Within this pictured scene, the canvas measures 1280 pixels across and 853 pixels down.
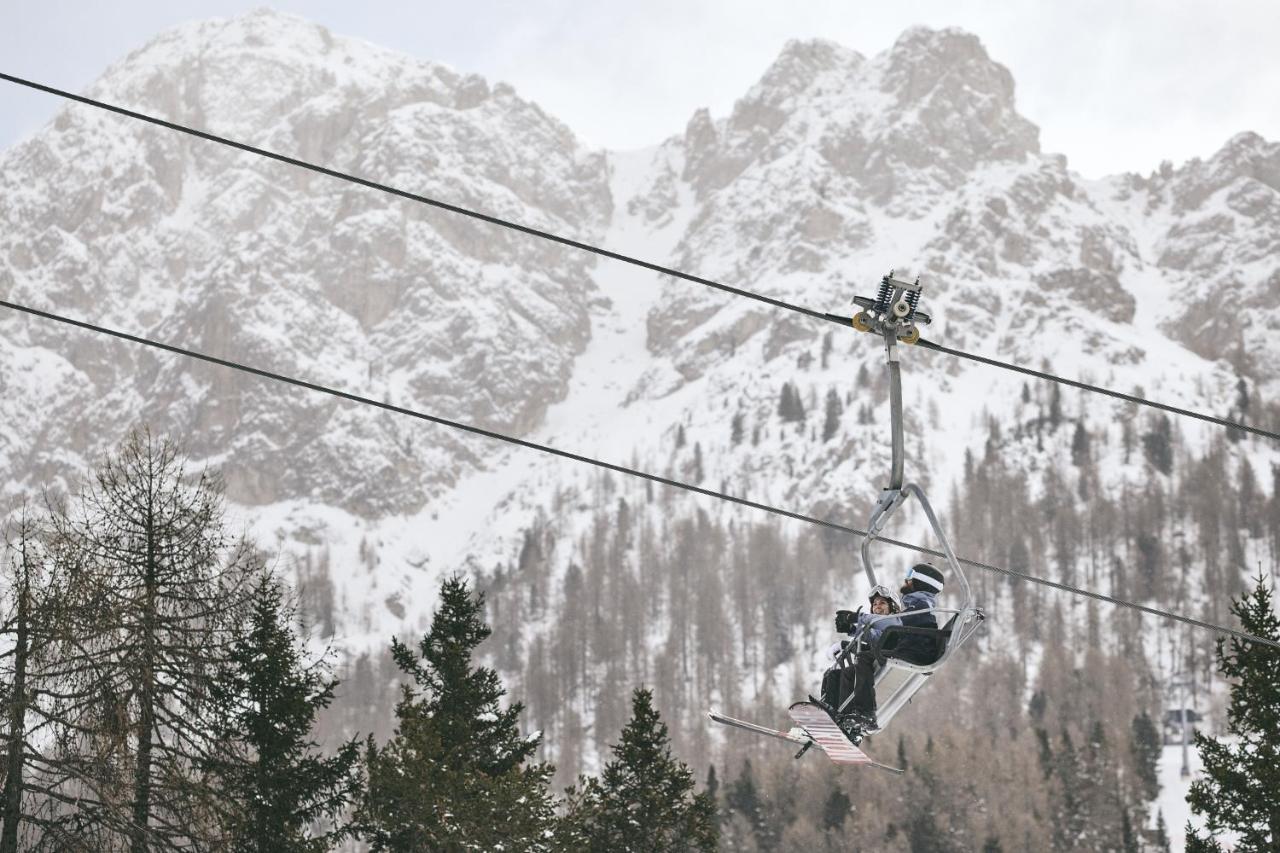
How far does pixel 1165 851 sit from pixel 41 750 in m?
86.5

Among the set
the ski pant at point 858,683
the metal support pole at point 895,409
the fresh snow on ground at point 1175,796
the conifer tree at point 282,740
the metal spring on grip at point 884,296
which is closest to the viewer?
the metal support pole at point 895,409

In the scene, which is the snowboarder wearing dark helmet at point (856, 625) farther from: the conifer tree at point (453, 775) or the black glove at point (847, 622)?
the conifer tree at point (453, 775)

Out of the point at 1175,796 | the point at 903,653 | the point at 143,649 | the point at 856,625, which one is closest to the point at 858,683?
the point at 856,625

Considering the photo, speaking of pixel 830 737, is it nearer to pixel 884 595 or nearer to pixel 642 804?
pixel 884 595

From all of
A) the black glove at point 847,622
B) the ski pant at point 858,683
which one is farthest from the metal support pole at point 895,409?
the ski pant at point 858,683

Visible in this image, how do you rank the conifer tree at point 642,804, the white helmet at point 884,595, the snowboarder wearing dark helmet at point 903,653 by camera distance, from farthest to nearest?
the conifer tree at point 642,804 → the white helmet at point 884,595 → the snowboarder wearing dark helmet at point 903,653

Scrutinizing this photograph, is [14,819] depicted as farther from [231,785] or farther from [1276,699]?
[1276,699]

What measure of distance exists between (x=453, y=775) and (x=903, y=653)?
404 inches

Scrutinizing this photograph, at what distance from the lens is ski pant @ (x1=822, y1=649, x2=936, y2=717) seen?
15930 millimetres

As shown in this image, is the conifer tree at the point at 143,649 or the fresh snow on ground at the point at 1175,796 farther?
the fresh snow on ground at the point at 1175,796

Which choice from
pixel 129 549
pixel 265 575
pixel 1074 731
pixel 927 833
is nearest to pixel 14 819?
pixel 129 549

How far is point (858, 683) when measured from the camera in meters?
16.0

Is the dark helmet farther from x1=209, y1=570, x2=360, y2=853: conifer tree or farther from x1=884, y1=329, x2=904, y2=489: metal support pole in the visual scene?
x1=209, y1=570, x2=360, y2=853: conifer tree

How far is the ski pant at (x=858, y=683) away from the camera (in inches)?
627
